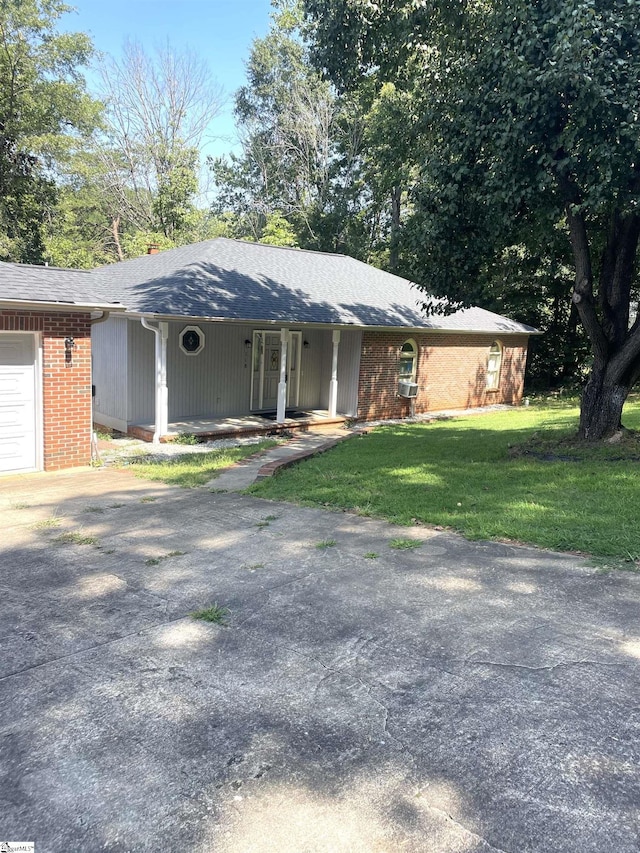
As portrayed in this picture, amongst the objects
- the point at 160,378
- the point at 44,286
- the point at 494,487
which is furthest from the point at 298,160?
the point at 494,487

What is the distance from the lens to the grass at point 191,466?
33.0ft

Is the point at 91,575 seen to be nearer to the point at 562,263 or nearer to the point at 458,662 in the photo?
the point at 458,662

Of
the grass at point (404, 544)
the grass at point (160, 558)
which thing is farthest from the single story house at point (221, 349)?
the grass at point (404, 544)

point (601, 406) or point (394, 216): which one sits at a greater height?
point (394, 216)

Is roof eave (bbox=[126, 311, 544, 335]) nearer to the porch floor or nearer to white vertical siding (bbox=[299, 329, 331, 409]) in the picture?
white vertical siding (bbox=[299, 329, 331, 409])

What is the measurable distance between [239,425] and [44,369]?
5923 millimetres

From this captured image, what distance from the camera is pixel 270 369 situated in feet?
58.6

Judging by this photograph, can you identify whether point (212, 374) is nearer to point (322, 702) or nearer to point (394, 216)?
point (322, 702)

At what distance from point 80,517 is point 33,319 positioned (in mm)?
4026

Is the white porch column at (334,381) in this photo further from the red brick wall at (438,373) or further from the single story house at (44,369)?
the single story house at (44,369)

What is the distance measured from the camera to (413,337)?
19.4m

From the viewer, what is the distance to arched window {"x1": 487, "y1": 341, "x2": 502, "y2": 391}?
22906 mm

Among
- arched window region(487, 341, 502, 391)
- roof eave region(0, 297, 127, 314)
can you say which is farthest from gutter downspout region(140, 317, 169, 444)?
arched window region(487, 341, 502, 391)

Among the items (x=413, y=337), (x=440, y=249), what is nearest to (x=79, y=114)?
(x=413, y=337)
